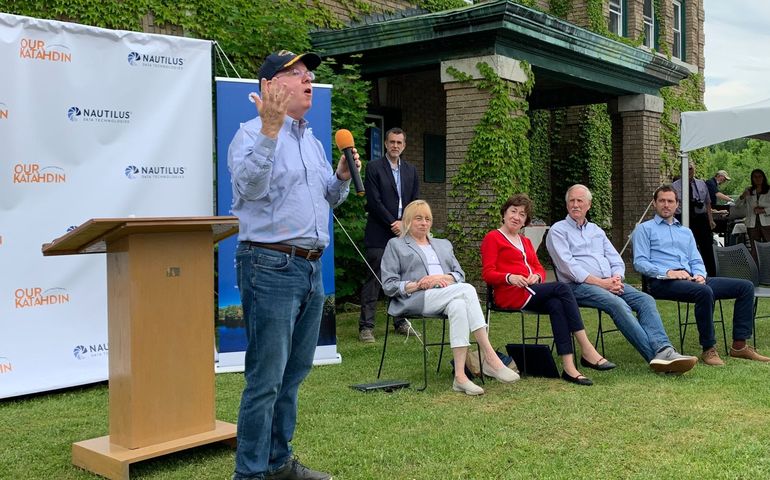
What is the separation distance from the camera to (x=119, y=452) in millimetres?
3717

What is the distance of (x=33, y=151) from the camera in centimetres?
536

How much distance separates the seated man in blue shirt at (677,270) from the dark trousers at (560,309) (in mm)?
1167

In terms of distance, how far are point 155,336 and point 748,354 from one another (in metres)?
5.08

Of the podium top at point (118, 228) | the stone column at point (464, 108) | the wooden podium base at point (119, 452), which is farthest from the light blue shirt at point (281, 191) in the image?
the stone column at point (464, 108)

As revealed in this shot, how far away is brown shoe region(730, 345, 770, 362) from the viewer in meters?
6.57

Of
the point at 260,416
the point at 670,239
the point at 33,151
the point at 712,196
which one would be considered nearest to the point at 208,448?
the point at 260,416

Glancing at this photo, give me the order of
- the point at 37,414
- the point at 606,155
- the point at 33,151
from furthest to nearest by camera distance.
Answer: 1. the point at 606,155
2. the point at 33,151
3. the point at 37,414

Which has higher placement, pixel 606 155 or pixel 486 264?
pixel 606 155

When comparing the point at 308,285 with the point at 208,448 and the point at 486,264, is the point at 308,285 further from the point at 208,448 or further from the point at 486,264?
Answer: the point at 486,264

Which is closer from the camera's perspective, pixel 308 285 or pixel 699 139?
pixel 308 285

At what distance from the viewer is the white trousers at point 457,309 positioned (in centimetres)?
551

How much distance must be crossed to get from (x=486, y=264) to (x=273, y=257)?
310 cm

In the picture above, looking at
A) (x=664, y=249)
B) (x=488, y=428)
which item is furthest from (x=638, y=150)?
(x=488, y=428)

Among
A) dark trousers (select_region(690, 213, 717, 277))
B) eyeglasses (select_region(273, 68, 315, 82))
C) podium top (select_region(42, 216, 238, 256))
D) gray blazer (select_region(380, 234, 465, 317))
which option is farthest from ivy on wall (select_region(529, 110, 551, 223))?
eyeglasses (select_region(273, 68, 315, 82))
